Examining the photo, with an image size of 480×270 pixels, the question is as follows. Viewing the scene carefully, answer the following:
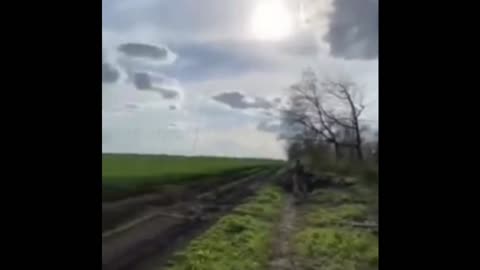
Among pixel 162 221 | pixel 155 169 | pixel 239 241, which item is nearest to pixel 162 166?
pixel 155 169

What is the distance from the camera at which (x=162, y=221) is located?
1.50 m

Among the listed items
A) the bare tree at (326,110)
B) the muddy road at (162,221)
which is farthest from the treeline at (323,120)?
the muddy road at (162,221)

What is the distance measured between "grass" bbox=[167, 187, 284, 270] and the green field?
4.1 inches

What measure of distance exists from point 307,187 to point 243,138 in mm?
214

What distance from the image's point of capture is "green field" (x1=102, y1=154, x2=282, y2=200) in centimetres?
150

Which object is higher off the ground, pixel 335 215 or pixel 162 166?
pixel 162 166

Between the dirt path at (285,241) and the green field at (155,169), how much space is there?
125mm

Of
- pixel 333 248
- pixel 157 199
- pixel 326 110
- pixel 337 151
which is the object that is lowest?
pixel 333 248

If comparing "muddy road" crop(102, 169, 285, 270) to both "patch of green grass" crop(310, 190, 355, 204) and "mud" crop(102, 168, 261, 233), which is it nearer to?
"mud" crop(102, 168, 261, 233)

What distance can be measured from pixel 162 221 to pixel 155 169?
0.45 feet

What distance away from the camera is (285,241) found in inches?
59.2

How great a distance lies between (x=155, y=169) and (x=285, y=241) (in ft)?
1.29

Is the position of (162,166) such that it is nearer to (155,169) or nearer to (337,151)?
(155,169)
